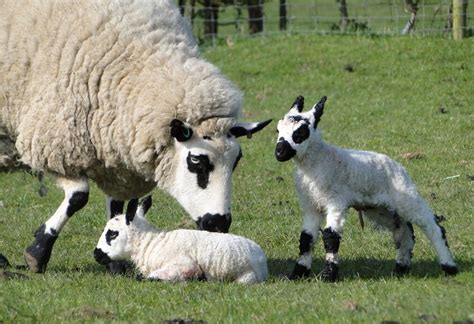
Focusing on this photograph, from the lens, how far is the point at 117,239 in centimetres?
847

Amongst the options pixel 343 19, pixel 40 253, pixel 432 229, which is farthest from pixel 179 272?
pixel 343 19

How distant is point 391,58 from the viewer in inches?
778

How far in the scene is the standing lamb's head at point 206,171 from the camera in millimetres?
8562

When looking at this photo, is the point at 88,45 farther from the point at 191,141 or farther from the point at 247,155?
the point at 247,155

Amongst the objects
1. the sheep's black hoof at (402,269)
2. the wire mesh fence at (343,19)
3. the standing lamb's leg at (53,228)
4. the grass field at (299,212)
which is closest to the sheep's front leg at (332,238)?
the grass field at (299,212)

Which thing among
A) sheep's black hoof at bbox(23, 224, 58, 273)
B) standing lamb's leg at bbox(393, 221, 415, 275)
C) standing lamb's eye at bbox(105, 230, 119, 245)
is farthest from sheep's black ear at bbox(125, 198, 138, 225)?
standing lamb's leg at bbox(393, 221, 415, 275)

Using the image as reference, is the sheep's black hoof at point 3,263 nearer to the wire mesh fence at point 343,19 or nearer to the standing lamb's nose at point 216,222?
the standing lamb's nose at point 216,222

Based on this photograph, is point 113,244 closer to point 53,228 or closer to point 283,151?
point 53,228

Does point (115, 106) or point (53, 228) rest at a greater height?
point (115, 106)

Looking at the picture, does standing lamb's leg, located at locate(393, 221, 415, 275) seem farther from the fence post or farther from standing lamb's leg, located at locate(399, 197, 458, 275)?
the fence post

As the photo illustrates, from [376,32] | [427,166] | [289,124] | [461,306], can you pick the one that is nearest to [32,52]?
[289,124]

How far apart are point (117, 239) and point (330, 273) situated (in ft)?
5.66

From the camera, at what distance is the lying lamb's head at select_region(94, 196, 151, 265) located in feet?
27.7

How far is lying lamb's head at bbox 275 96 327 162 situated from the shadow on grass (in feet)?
3.48
